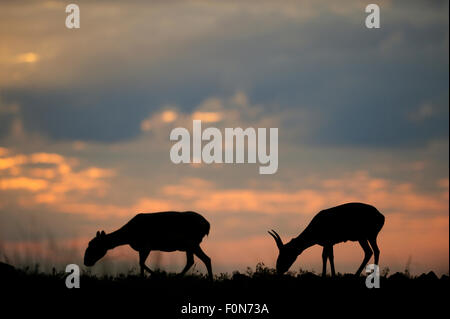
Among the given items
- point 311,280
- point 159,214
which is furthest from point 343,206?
point 159,214

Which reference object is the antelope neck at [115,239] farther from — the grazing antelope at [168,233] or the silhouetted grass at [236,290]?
the silhouetted grass at [236,290]

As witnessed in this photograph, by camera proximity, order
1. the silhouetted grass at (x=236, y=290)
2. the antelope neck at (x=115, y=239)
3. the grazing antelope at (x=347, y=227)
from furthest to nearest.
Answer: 1. the antelope neck at (x=115, y=239)
2. the grazing antelope at (x=347, y=227)
3. the silhouetted grass at (x=236, y=290)

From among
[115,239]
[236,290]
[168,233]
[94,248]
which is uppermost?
[168,233]

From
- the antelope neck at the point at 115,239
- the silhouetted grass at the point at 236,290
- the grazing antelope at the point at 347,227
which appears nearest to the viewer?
the silhouetted grass at the point at 236,290

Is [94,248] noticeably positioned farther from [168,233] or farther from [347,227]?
[347,227]

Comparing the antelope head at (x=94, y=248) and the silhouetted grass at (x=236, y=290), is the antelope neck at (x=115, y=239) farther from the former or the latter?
the silhouetted grass at (x=236, y=290)

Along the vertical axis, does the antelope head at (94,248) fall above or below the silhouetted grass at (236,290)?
above

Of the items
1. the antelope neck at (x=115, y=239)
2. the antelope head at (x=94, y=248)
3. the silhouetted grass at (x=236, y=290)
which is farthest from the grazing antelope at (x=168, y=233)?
the silhouetted grass at (x=236, y=290)

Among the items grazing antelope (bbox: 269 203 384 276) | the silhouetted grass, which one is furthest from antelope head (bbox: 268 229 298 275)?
the silhouetted grass

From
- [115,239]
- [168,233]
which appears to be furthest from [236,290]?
[115,239]

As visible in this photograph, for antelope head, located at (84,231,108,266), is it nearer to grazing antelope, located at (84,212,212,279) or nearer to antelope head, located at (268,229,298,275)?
grazing antelope, located at (84,212,212,279)

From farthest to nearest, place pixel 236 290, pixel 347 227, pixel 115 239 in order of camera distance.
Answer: pixel 115 239
pixel 347 227
pixel 236 290

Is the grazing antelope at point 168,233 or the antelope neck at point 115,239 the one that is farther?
the antelope neck at point 115,239
